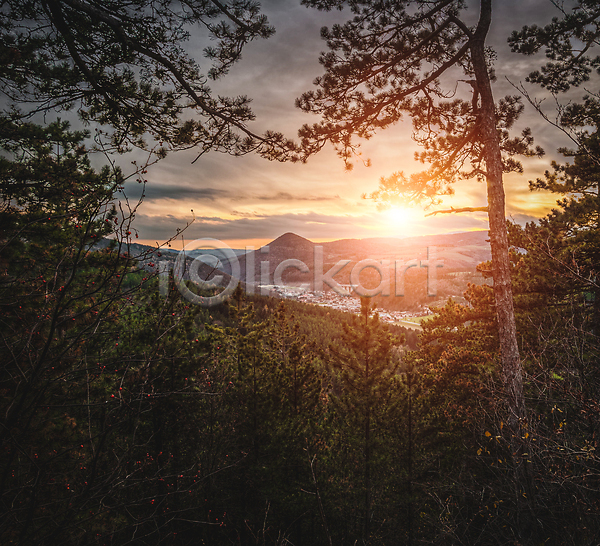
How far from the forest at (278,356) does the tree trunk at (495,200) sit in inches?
1.7

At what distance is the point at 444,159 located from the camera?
6613 millimetres

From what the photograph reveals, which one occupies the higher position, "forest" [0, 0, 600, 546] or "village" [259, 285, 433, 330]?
"forest" [0, 0, 600, 546]

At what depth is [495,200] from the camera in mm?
5535

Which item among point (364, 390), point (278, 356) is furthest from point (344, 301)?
point (364, 390)

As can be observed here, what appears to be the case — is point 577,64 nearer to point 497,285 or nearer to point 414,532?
point 497,285

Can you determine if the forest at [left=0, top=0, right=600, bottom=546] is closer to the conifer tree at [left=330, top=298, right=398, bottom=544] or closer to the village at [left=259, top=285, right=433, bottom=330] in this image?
the conifer tree at [left=330, top=298, right=398, bottom=544]

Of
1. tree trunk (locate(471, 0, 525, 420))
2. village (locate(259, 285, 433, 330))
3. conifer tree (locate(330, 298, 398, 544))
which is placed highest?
tree trunk (locate(471, 0, 525, 420))

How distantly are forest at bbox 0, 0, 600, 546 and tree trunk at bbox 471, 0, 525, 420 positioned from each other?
0.04 m

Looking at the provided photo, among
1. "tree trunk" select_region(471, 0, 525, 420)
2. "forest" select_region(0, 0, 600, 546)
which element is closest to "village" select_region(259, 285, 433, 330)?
"forest" select_region(0, 0, 600, 546)

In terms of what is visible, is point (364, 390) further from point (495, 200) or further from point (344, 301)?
point (344, 301)

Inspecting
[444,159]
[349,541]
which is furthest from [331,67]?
[349,541]

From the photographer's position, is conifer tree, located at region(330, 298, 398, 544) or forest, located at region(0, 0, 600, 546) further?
conifer tree, located at region(330, 298, 398, 544)

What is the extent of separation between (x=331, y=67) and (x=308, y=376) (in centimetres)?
985

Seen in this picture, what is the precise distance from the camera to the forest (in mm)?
2217
